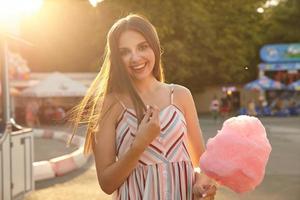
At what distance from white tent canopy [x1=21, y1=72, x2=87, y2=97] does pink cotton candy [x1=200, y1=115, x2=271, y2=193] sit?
2352cm

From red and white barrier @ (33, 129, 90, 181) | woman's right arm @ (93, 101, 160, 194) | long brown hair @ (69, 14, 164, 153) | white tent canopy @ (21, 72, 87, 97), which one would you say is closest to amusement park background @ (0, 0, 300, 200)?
white tent canopy @ (21, 72, 87, 97)

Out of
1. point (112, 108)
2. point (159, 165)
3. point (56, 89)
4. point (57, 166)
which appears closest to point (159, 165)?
point (159, 165)

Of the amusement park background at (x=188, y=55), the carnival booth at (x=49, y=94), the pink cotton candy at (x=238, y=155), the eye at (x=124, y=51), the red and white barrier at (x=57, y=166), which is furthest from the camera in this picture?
the amusement park background at (x=188, y=55)

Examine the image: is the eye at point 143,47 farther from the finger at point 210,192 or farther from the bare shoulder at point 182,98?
the finger at point 210,192

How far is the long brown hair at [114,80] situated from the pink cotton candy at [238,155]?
0.32 meters

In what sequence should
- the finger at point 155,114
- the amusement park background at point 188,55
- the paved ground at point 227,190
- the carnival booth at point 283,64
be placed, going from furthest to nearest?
the carnival booth at point 283,64 < the amusement park background at point 188,55 < the paved ground at point 227,190 < the finger at point 155,114

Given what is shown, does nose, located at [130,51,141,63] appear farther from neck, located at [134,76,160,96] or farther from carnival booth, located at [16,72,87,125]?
carnival booth, located at [16,72,87,125]

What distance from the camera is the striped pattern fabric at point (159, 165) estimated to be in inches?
73.3

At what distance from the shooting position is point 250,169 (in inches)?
72.7

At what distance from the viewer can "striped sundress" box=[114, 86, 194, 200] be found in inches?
73.3

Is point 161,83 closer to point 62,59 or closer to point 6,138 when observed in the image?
point 6,138

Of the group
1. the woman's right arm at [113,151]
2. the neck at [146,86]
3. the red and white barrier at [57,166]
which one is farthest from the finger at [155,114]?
the red and white barrier at [57,166]

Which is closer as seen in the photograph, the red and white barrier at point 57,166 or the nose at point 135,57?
the nose at point 135,57

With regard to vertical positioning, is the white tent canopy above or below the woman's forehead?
below
